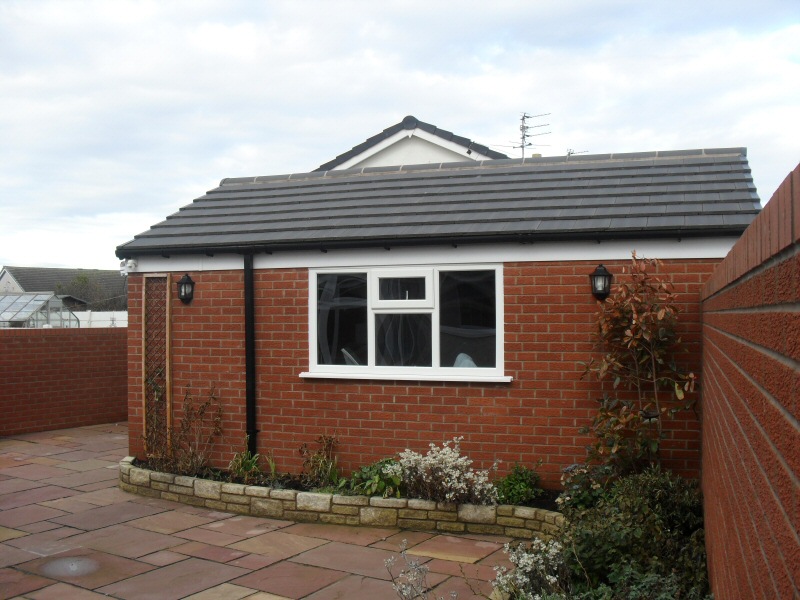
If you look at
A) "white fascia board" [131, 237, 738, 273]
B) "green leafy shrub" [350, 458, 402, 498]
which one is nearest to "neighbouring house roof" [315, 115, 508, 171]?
"white fascia board" [131, 237, 738, 273]

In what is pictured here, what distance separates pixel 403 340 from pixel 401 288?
0.55 metres

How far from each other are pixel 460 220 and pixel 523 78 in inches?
145

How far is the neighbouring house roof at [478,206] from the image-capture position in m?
7.51

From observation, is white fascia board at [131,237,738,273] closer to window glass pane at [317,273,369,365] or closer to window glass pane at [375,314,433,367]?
window glass pane at [317,273,369,365]

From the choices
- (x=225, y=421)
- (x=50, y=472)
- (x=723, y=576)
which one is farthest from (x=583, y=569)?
(x=50, y=472)

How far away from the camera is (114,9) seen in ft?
26.3

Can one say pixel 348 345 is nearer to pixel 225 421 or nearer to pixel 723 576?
pixel 225 421

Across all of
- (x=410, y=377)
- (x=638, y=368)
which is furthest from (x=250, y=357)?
(x=638, y=368)

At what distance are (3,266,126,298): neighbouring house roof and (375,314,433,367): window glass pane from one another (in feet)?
125

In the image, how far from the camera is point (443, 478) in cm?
704

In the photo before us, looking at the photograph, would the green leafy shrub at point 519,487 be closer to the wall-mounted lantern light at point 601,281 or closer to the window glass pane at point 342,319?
the wall-mounted lantern light at point 601,281

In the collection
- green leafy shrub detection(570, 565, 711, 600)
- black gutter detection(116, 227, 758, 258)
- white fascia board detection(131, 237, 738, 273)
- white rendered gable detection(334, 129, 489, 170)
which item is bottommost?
green leafy shrub detection(570, 565, 711, 600)

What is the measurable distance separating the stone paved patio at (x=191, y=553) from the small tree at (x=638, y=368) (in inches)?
57.0

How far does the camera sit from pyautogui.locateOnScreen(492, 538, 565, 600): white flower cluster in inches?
183
